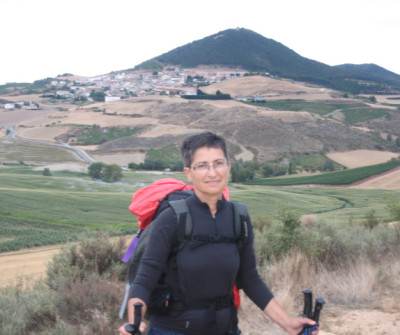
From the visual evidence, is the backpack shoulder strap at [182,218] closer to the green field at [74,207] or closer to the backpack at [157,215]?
the backpack at [157,215]

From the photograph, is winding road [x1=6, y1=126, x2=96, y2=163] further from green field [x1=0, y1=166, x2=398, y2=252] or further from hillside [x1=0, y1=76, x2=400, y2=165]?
green field [x1=0, y1=166, x2=398, y2=252]

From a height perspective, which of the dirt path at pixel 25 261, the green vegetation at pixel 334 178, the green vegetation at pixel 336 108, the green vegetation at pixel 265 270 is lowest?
the green vegetation at pixel 334 178

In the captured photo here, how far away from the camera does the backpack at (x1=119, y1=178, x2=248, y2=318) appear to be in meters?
2.08

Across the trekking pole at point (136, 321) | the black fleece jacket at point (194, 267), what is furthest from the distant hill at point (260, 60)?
the trekking pole at point (136, 321)

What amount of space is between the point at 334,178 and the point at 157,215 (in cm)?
4619

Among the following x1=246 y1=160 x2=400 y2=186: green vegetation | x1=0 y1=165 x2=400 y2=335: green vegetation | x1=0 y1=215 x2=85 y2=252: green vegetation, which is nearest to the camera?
x1=0 y1=165 x2=400 y2=335: green vegetation

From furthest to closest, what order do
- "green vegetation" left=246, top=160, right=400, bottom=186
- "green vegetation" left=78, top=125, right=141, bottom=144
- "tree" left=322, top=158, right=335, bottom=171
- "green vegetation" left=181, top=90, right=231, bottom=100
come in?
"green vegetation" left=181, top=90, right=231, bottom=100, "green vegetation" left=78, top=125, right=141, bottom=144, "tree" left=322, top=158, right=335, bottom=171, "green vegetation" left=246, top=160, right=400, bottom=186

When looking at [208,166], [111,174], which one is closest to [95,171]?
[111,174]

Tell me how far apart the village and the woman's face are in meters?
102

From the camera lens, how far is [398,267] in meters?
5.63

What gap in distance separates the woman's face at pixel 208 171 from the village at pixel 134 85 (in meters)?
102

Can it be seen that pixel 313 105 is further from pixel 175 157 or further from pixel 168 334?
pixel 168 334

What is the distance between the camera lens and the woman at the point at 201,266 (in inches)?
81.1

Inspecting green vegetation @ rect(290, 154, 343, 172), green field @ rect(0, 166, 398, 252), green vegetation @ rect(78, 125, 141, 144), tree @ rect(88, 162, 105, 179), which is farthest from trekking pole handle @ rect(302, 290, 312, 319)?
green vegetation @ rect(78, 125, 141, 144)
